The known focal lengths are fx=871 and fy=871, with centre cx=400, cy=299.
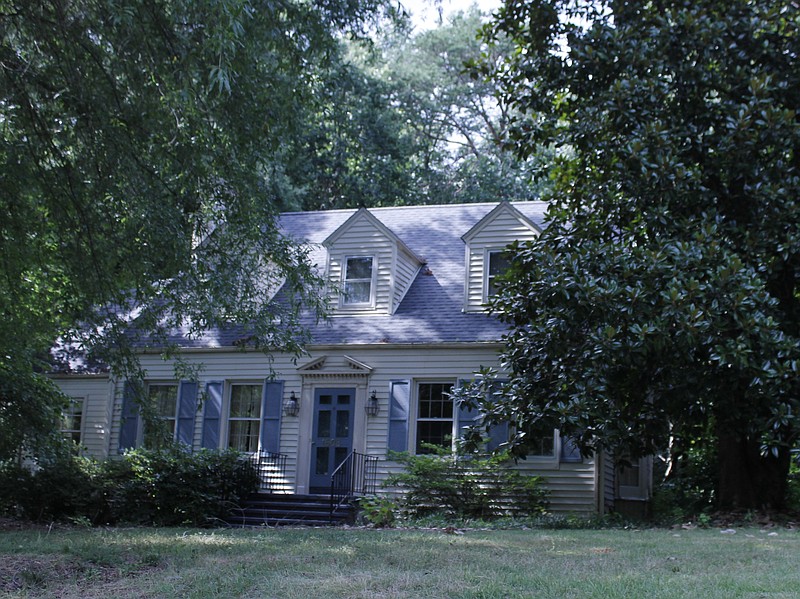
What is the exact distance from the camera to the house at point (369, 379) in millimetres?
15250

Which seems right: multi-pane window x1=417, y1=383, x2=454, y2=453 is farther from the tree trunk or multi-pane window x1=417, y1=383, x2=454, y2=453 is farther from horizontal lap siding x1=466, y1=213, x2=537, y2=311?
the tree trunk

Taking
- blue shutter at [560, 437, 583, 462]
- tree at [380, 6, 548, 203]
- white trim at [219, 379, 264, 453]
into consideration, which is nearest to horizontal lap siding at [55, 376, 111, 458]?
white trim at [219, 379, 264, 453]

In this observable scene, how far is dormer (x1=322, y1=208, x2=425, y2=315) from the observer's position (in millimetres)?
16438

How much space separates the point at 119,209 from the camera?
850 centimetres

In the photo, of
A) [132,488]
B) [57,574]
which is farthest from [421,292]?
[57,574]

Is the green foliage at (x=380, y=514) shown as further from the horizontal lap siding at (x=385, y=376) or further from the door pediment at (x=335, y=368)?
the door pediment at (x=335, y=368)

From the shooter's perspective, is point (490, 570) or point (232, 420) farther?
point (232, 420)

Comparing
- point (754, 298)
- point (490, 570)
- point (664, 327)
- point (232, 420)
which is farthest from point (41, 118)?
point (232, 420)

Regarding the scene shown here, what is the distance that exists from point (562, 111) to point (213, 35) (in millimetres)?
7971

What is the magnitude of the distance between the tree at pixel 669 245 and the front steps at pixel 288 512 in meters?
3.79

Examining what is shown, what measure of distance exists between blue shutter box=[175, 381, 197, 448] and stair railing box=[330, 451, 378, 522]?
3197mm

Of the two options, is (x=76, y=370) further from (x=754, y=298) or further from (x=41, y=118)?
(x=754, y=298)

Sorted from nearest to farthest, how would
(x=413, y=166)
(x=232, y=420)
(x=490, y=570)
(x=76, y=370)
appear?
(x=490, y=570)
(x=232, y=420)
(x=76, y=370)
(x=413, y=166)

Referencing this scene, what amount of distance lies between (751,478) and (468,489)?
14.0ft
